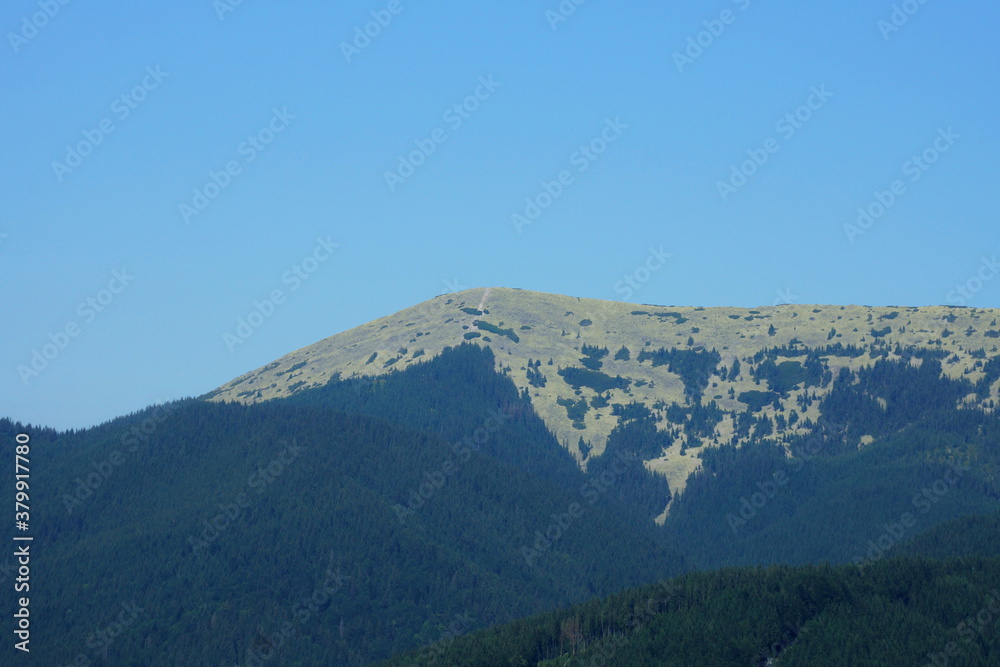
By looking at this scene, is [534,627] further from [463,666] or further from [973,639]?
[973,639]

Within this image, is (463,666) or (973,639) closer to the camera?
(973,639)

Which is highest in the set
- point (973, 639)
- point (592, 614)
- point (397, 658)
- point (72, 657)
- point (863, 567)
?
point (72, 657)

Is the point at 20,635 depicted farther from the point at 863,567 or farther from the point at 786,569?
the point at 863,567

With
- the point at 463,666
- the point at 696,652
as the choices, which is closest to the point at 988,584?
the point at 696,652

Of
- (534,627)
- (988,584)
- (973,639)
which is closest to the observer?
(973,639)

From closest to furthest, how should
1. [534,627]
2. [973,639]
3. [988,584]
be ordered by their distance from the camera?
[973,639] < [988,584] < [534,627]

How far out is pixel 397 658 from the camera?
193 metres

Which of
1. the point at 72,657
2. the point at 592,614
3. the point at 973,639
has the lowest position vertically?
the point at 973,639

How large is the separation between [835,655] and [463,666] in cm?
5571

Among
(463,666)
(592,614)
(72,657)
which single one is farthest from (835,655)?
(72,657)

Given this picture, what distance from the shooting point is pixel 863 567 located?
624ft

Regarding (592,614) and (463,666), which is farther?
(592,614)

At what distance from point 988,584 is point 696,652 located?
154 feet

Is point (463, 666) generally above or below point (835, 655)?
above
